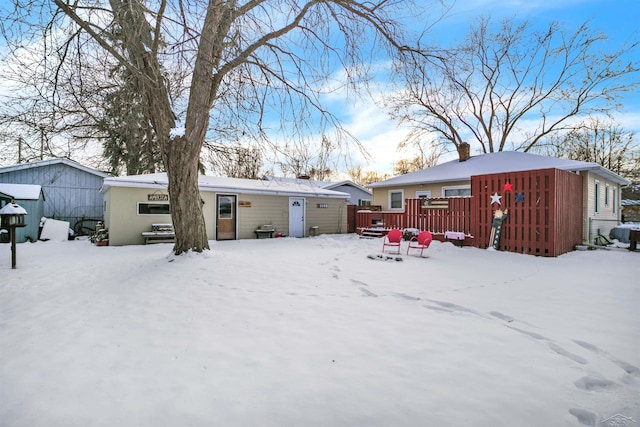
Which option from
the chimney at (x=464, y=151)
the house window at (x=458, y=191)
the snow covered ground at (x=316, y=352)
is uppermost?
the chimney at (x=464, y=151)

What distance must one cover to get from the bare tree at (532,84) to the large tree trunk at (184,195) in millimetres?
8436

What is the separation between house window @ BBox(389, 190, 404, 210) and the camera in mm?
16922

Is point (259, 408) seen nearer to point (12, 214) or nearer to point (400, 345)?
point (400, 345)

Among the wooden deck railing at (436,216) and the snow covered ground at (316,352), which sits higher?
the wooden deck railing at (436,216)

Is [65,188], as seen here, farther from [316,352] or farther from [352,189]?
[352,189]

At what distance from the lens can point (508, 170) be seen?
44.1 ft

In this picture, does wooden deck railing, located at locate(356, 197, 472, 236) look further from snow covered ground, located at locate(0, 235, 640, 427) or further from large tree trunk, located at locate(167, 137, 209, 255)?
large tree trunk, located at locate(167, 137, 209, 255)

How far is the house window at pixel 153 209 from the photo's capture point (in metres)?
12.1

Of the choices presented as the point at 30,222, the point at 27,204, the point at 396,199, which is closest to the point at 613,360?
the point at 396,199

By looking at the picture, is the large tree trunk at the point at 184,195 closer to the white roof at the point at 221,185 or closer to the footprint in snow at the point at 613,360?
the white roof at the point at 221,185

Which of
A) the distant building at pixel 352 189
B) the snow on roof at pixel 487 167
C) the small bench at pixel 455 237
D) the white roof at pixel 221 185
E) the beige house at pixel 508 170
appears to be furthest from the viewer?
the distant building at pixel 352 189

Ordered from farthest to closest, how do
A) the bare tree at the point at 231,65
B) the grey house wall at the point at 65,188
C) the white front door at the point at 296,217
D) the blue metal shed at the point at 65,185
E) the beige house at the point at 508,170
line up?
the white front door at the point at 296,217, the grey house wall at the point at 65,188, the blue metal shed at the point at 65,185, the beige house at the point at 508,170, the bare tree at the point at 231,65

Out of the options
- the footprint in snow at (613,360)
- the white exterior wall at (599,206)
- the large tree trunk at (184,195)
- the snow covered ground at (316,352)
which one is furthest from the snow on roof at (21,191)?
the white exterior wall at (599,206)

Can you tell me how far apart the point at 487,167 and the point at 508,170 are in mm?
1178
